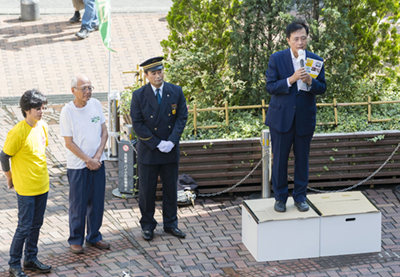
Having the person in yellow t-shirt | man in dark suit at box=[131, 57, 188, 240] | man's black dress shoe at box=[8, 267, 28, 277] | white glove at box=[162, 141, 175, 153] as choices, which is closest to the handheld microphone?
man in dark suit at box=[131, 57, 188, 240]

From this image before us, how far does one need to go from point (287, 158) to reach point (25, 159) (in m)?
2.62

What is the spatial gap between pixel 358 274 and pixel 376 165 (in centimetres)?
231

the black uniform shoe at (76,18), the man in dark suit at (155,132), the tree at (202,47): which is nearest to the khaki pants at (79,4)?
the black uniform shoe at (76,18)

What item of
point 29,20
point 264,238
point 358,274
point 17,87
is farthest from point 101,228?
point 29,20

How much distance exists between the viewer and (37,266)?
5.54 meters

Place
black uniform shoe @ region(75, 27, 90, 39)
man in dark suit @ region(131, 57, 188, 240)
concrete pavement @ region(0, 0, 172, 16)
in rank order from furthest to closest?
concrete pavement @ region(0, 0, 172, 16) → black uniform shoe @ region(75, 27, 90, 39) → man in dark suit @ region(131, 57, 188, 240)

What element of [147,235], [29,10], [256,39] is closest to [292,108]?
[147,235]

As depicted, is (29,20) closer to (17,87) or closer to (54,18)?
(54,18)

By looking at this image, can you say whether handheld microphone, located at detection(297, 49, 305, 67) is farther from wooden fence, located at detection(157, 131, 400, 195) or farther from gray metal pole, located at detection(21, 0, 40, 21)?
gray metal pole, located at detection(21, 0, 40, 21)

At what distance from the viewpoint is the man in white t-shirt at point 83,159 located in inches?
225

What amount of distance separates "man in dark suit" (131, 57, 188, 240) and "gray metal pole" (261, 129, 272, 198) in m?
1.29

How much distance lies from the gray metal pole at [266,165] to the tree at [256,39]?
3.62 ft

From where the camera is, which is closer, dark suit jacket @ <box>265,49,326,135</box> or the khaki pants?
dark suit jacket @ <box>265,49,326,135</box>

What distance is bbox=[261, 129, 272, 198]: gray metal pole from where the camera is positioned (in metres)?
7.10
